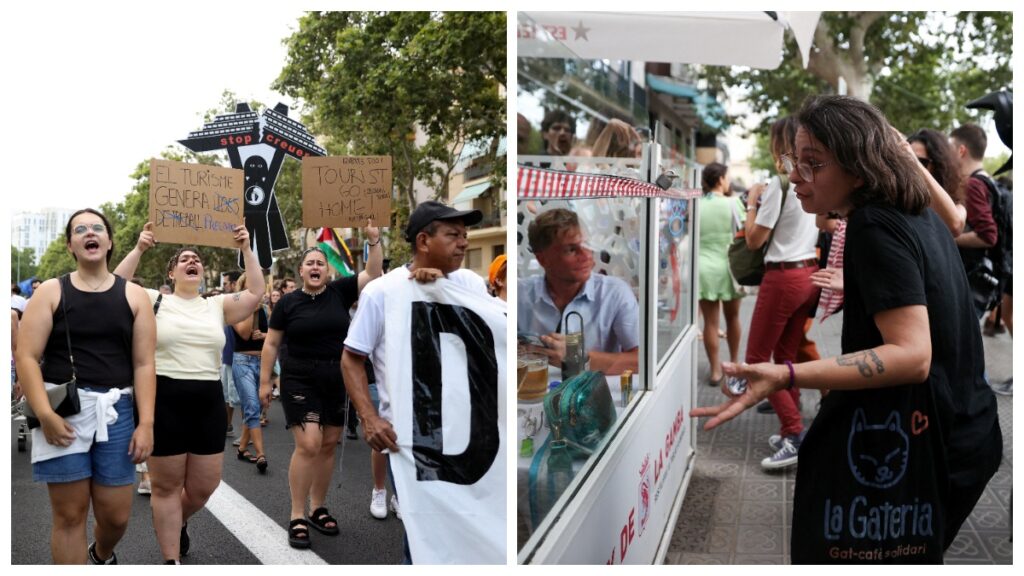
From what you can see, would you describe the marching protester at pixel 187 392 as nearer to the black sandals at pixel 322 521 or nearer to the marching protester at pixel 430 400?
the black sandals at pixel 322 521

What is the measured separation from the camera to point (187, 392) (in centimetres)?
344

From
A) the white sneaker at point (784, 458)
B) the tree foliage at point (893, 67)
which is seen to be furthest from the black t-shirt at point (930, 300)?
the tree foliage at point (893, 67)

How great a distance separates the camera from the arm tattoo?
2.02m

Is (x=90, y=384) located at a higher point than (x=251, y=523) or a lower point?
higher

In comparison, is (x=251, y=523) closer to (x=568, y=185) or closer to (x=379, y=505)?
(x=379, y=505)

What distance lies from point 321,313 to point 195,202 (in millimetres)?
720

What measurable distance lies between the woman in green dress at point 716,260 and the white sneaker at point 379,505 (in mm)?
4153

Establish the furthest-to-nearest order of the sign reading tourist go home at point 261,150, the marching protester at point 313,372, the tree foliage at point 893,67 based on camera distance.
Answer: the tree foliage at point 893,67
the marching protester at point 313,372
the sign reading tourist go home at point 261,150

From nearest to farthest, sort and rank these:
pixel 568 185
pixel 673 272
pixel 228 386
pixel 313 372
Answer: pixel 568 185 → pixel 228 386 → pixel 313 372 → pixel 673 272

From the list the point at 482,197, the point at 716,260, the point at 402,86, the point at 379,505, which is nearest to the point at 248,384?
the point at 379,505

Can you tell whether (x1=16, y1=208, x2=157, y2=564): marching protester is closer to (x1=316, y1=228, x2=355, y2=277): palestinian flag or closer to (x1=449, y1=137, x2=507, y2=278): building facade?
(x1=316, y1=228, x2=355, y2=277): palestinian flag

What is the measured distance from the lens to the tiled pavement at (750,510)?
409 centimetres

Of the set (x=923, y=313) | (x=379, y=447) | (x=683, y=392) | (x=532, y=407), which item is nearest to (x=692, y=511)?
(x=683, y=392)

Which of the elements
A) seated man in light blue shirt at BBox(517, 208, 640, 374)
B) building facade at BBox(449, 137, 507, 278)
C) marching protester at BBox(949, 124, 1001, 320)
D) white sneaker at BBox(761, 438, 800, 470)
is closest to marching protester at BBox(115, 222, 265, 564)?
building facade at BBox(449, 137, 507, 278)
